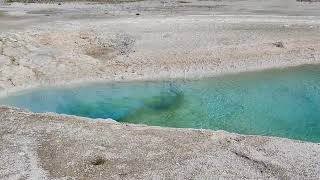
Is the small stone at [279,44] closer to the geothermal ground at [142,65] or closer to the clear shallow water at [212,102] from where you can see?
the geothermal ground at [142,65]

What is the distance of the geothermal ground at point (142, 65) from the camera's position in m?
20.8

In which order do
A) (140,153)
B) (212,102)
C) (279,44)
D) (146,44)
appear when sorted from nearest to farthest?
(140,153) < (212,102) < (279,44) < (146,44)

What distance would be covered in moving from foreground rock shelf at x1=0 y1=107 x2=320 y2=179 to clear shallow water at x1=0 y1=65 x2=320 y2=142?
10.1 feet

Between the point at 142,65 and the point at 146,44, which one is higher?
the point at 146,44

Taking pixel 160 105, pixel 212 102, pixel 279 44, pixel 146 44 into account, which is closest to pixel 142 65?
pixel 146 44

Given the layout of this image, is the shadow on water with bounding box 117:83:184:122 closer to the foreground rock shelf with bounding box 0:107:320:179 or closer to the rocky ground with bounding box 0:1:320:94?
the rocky ground with bounding box 0:1:320:94

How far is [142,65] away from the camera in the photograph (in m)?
33.7

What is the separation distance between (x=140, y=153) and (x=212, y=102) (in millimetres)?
8391

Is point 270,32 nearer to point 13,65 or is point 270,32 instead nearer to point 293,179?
point 13,65

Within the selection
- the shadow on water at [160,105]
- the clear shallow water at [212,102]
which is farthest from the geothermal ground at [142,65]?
the shadow on water at [160,105]

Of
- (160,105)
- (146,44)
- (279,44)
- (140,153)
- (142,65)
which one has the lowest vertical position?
(160,105)

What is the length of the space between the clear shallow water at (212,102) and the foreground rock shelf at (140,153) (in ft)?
10.1

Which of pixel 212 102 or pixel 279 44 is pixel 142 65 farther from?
pixel 279 44

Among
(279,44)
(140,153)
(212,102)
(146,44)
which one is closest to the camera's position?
(140,153)
